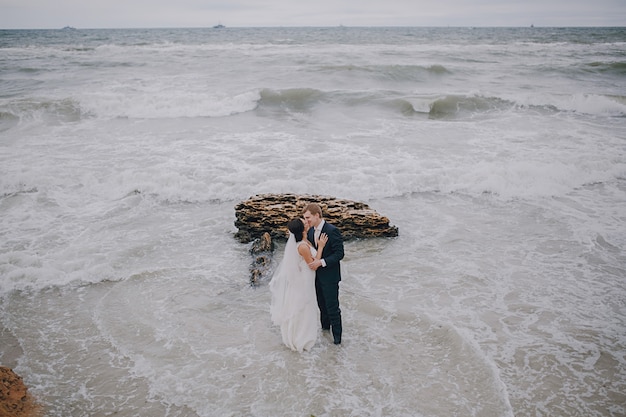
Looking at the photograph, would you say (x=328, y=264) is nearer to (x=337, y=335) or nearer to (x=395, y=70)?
(x=337, y=335)

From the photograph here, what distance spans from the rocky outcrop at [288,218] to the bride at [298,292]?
8.55 feet

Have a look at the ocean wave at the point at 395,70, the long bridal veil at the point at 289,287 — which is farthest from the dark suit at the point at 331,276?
A: the ocean wave at the point at 395,70

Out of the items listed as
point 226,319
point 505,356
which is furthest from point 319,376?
point 505,356

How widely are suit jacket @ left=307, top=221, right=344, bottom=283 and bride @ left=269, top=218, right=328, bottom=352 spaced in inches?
3.0

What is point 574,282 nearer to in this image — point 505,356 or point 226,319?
point 505,356

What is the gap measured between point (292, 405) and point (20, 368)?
3.31 metres

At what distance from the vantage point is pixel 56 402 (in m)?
4.47

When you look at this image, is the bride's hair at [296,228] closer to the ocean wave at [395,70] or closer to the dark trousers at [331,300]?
the dark trousers at [331,300]

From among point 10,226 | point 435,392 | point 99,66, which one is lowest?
point 435,392

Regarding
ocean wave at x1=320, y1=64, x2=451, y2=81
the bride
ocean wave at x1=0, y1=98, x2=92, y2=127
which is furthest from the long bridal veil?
ocean wave at x1=320, y1=64, x2=451, y2=81

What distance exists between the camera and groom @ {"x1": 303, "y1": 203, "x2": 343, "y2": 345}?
502 cm

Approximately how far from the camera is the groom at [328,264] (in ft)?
16.5

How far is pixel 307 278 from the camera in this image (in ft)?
16.8

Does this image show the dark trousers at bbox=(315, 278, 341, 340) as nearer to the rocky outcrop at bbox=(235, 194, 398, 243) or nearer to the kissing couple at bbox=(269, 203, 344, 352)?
the kissing couple at bbox=(269, 203, 344, 352)
